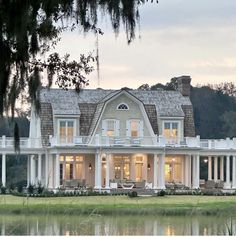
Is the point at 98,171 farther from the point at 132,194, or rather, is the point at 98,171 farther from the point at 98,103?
the point at 132,194

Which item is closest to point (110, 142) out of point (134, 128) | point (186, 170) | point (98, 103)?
point (134, 128)

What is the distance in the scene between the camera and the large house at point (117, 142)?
4784 cm

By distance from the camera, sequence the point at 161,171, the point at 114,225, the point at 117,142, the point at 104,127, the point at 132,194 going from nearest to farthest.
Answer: the point at 114,225 → the point at 132,194 → the point at 117,142 → the point at 161,171 → the point at 104,127

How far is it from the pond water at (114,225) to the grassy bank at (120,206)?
1495 millimetres

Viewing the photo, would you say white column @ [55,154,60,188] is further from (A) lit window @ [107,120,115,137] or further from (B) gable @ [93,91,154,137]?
(B) gable @ [93,91,154,137]

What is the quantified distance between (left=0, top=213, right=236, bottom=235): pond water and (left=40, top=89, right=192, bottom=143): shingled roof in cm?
1696

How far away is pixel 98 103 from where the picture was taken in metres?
50.3

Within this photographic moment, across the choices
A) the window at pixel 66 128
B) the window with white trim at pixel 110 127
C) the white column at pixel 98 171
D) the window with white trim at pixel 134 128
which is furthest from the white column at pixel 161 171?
the window at pixel 66 128

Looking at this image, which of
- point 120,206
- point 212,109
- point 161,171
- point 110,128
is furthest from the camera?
point 212,109

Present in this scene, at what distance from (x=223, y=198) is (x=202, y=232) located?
55.0 ft

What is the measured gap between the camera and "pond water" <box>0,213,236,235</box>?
24.0m

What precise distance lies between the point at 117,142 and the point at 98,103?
3420mm

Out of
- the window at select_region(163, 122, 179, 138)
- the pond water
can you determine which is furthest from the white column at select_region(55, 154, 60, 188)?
the pond water

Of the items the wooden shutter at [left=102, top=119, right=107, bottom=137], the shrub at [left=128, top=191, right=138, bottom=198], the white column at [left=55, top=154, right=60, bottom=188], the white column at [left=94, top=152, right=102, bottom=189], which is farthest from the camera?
the wooden shutter at [left=102, top=119, right=107, bottom=137]
